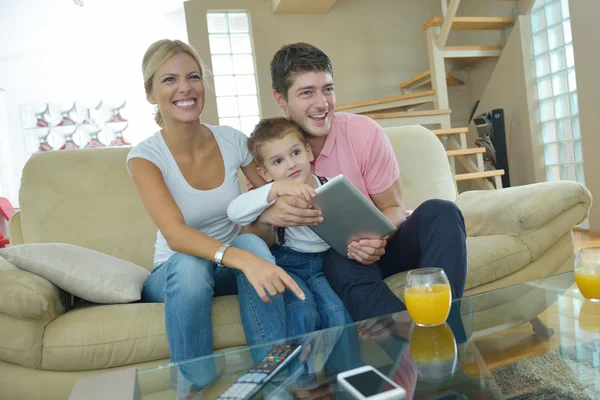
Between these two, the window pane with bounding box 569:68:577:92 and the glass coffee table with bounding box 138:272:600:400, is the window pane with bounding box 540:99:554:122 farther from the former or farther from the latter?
the glass coffee table with bounding box 138:272:600:400

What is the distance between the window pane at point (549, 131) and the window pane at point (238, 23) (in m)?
3.02

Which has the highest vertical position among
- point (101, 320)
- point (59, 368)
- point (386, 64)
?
point (386, 64)

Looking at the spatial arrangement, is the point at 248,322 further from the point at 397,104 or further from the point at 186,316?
the point at 397,104

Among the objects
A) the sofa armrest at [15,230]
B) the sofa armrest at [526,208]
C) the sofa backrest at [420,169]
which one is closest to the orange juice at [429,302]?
the sofa armrest at [526,208]

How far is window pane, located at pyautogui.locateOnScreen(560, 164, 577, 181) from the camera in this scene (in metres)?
3.89

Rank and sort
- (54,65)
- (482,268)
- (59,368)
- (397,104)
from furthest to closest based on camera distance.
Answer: (54,65) → (397,104) → (482,268) → (59,368)

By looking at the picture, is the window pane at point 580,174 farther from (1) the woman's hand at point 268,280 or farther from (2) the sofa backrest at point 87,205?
(1) the woman's hand at point 268,280

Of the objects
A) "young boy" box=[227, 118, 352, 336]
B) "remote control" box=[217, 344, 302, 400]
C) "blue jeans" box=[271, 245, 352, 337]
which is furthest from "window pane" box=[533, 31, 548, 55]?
"remote control" box=[217, 344, 302, 400]

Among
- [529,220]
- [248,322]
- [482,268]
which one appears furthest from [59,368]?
[529,220]

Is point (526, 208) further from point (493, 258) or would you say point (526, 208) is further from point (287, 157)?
point (287, 157)

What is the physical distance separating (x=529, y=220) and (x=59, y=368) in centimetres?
149

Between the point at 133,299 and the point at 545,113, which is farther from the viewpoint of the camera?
the point at 545,113

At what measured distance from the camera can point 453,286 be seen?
3.98ft

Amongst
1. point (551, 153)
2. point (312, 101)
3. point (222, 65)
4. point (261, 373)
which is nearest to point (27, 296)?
point (261, 373)
